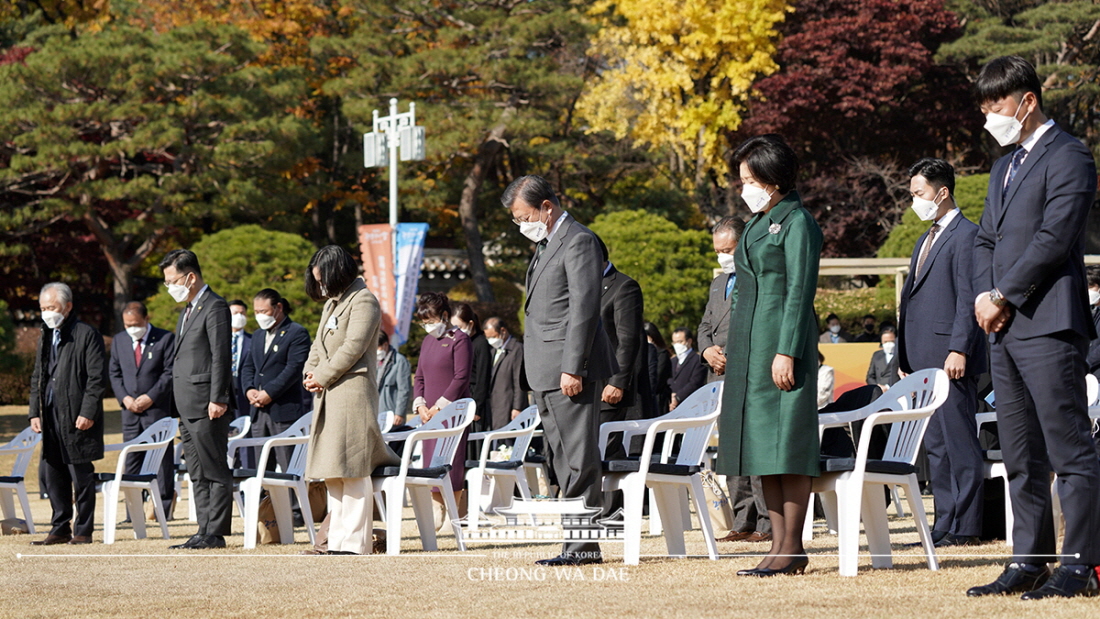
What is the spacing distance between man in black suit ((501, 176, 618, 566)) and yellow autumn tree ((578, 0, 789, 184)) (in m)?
21.5

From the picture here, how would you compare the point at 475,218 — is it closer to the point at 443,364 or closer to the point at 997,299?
the point at 443,364

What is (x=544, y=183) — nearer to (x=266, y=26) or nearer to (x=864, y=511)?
(x=864, y=511)

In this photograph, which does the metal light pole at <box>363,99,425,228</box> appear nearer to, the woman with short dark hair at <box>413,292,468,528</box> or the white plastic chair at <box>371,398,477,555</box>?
the woman with short dark hair at <box>413,292,468,528</box>

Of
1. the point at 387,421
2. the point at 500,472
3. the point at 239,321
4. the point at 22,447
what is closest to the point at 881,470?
the point at 500,472

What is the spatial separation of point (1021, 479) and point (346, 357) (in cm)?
337

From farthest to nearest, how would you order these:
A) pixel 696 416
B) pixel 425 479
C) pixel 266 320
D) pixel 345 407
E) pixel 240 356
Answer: pixel 240 356
pixel 266 320
pixel 425 479
pixel 345 407
pixel 696 416

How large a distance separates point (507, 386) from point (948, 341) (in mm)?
4754

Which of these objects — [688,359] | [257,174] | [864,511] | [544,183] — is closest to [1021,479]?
[864,511]

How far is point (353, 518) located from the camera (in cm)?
646

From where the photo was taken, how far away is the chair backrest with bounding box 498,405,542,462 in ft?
26.9

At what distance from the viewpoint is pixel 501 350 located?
34.3ft

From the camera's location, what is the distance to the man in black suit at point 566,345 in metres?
5.40

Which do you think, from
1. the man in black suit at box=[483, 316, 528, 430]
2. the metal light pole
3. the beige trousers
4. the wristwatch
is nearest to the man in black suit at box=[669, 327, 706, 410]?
the man in black suit at box=[483, 316, 528, 430]

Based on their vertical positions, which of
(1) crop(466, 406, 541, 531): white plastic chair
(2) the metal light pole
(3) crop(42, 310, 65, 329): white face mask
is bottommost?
(1) crop(466, 406, 541, 531): white plastic chair
